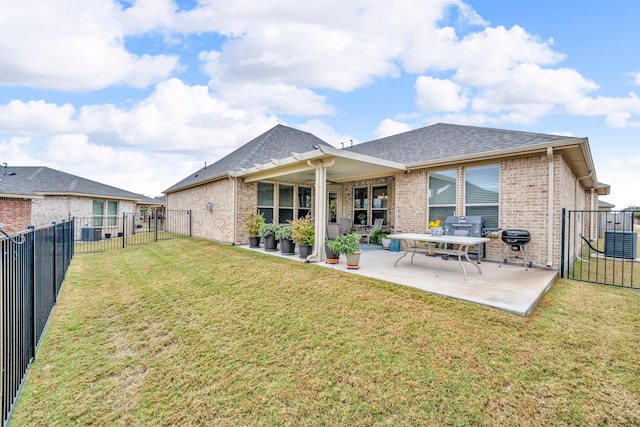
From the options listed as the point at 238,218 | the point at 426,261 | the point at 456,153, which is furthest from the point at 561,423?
the point at 238,218

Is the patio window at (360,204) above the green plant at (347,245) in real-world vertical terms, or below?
above

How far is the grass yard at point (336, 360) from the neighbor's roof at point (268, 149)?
7.27 metres

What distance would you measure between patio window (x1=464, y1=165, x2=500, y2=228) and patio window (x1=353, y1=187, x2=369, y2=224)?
4559mm

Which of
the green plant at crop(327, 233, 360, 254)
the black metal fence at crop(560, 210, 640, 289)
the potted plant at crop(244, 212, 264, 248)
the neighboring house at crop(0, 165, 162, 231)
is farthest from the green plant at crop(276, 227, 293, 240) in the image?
the neighboring house at crop(0, 165, 162, 231)

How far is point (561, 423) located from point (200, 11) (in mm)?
10842

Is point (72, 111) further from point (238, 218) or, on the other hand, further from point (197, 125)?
point (238, 218)

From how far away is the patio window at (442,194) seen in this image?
324 inches

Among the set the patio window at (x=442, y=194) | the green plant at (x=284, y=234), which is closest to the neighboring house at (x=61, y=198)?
the green plant at (x=284, y=234)

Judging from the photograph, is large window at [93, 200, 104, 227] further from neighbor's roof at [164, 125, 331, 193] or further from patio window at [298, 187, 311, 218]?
patio window at [298, 187, 311, 218]

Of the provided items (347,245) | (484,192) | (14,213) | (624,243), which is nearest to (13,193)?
(14,213)

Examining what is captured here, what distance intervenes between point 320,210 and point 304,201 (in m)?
5.22

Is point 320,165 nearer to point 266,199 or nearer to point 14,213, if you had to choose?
point 266,199

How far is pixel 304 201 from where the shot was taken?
40.6 feet

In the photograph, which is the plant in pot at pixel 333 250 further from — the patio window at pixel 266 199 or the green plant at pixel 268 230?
the patio window at pixel 266 199
